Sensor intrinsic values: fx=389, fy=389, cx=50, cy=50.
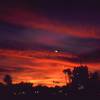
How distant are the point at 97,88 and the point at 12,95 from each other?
17300 millimetres

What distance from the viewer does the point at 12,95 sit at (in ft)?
257

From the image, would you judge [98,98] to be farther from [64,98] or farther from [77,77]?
[77,77]

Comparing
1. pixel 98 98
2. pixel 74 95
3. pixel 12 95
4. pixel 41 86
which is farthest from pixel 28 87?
pixel 98 98

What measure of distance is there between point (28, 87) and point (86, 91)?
15964 mm

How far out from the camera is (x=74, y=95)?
2936 inches

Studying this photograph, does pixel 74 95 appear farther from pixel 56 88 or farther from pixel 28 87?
pixel 28 87

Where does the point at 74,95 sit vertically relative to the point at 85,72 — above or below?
below

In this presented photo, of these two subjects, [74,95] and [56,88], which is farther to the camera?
[56,88]

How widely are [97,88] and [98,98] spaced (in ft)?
27.2

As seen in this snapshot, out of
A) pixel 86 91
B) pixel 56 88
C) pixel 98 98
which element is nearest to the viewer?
pixel 98 98

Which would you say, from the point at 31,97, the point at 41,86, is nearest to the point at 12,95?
the point at 31,97

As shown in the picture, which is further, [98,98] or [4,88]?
[4,88]

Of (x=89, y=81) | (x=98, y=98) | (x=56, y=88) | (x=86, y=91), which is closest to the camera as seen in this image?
(x=98, y=98)

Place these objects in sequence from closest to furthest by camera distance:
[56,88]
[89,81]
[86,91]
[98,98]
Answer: [98,98], [86,91], [56,88], [89,81]
